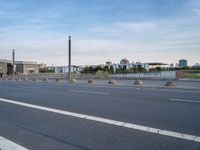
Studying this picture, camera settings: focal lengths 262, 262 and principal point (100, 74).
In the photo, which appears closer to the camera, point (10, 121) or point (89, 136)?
point (89, 136)

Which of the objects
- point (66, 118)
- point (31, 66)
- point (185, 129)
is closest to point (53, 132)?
point (66, 118)

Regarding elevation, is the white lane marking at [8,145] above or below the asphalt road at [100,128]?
below

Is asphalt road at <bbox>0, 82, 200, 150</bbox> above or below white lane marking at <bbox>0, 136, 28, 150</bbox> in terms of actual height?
above

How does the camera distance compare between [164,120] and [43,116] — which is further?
[43,116]

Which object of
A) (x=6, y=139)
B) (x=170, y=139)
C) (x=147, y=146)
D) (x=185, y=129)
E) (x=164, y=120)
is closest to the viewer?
(x=147, y=146)

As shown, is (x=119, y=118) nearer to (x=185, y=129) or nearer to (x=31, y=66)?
(x=185, y=129)

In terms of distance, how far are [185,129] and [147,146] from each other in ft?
5.25

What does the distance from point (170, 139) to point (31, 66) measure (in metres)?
151

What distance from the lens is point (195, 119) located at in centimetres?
713

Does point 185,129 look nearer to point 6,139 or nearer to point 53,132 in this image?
point 53,132

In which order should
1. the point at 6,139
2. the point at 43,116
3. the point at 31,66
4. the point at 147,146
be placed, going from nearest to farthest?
the point at 147,146 → the point at 6,139 → the point at 43,116 → the point at 31,66

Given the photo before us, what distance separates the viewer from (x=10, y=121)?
7574 mm

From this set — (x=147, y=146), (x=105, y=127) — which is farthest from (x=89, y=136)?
(x=147, y=146)

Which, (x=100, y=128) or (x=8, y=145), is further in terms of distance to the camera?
(x=100, y=128)
